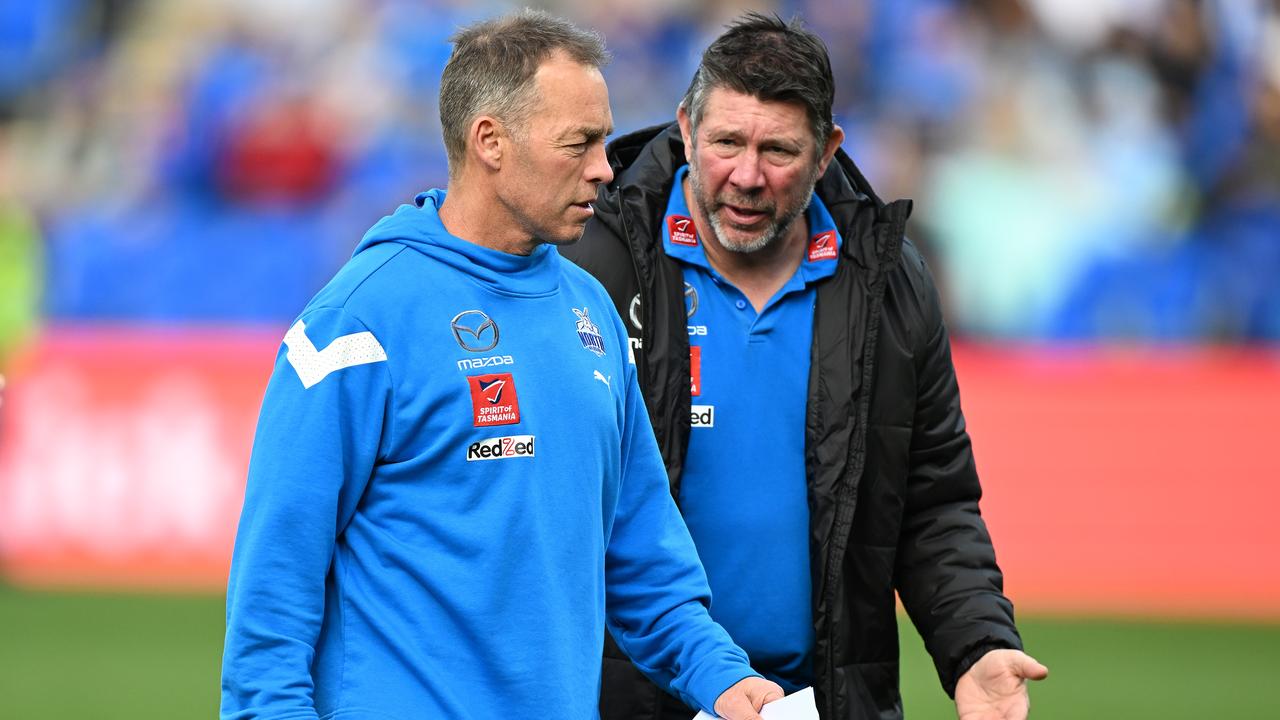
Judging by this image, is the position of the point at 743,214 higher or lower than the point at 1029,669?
higher

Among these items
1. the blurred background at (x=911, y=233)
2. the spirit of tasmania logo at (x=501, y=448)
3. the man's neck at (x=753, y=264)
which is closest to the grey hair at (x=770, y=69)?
the man's neck at (x=753, y=264)

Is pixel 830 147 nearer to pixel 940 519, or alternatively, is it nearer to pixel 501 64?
pixel 940 519

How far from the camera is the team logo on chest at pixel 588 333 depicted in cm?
307

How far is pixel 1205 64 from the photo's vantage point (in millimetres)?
13703

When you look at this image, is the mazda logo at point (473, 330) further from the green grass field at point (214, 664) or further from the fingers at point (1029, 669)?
the green grass field at point (214, 664)

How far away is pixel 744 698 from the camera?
10.2 ft

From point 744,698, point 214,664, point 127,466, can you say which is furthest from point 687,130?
point 127,466

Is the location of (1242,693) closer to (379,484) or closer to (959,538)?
(959,538)

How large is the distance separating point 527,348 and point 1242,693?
644 centimetres

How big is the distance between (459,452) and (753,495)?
1.14m

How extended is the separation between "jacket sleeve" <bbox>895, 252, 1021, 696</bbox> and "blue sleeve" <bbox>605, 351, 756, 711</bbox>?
2.54 feet

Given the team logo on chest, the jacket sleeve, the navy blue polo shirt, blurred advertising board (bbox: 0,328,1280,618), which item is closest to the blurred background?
blurred advertising board (bbox: 0,328,1280,618)

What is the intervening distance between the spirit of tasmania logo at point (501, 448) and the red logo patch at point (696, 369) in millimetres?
993

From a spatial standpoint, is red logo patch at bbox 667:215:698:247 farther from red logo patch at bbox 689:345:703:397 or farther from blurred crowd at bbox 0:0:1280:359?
blurred crowd at bbox 0:0:1280:359
